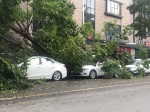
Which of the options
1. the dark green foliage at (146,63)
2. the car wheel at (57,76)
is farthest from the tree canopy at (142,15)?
the car wheel at (57,76)

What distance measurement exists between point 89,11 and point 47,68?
61.0ft

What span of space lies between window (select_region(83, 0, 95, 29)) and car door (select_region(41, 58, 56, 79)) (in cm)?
1665

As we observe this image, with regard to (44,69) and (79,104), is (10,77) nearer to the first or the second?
(44,69)

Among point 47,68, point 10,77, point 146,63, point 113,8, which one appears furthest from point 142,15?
point 10,77

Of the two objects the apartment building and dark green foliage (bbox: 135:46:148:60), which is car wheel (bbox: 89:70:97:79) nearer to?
dark green foliage (bbox: 135:46:148:60)

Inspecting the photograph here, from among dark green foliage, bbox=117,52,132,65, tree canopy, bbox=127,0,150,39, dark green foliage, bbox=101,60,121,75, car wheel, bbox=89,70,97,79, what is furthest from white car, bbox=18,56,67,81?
tree canopy, bbox=127,0,150,39

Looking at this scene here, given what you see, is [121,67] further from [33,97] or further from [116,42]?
[33,97]

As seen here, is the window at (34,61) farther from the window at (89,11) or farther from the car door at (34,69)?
the window at (89,11)

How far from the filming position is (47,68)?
15656mm

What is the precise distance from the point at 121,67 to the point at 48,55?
5.71 metres

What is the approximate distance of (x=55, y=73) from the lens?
1614 centimetres

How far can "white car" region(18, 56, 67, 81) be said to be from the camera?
14.9 m

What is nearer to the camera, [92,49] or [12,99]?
[12,99]

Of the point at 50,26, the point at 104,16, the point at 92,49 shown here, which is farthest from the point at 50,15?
the point at 104,16
